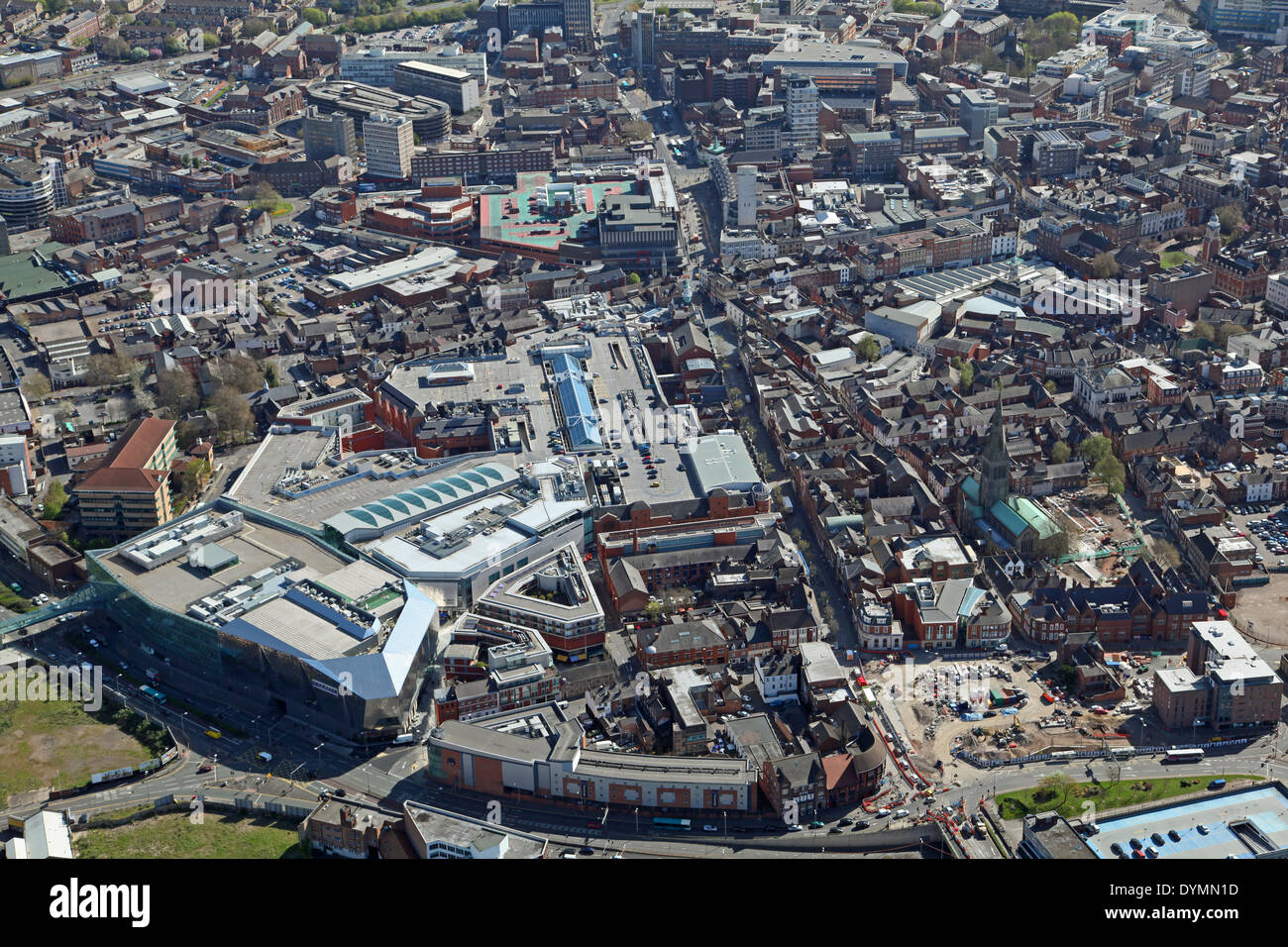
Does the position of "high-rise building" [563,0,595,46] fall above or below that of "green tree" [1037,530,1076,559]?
above

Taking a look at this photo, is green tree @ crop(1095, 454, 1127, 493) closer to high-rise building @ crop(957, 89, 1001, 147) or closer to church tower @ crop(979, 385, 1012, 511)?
church tower @ crop(979, 385, 1012, 511)

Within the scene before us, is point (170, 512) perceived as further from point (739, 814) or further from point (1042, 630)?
point (1042, 630)

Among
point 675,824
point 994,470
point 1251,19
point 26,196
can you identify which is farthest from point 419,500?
point 1251,19

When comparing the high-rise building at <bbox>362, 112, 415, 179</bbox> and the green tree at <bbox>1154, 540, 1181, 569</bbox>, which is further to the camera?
the high-rise building at <bbox>362, 112, 415, 179</bbox>

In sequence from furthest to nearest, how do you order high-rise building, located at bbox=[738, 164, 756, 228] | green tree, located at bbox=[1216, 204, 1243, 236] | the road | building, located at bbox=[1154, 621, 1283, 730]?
high-rise building, located at bbox=[738, 164, 756, 228]
green tree, located at bbox=[1216, 204, 1243, 236]
the road
building, located at bbox=[1154, 621, 1283, 730]

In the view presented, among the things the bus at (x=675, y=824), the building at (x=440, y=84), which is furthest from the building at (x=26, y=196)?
the bus at (x=675, y=824)

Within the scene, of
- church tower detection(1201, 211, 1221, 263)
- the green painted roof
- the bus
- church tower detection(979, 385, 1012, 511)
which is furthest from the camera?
church tower detection(1201, 211, 1221, 263)

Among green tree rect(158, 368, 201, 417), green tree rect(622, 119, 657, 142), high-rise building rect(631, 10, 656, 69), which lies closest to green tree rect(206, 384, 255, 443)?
green tree rect(158, 368, 201, 417)

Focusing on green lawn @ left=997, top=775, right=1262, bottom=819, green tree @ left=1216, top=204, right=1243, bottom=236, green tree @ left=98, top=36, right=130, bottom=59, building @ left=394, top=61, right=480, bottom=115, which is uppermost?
green tree @ left=98, top=36, right=130, bottom=59
